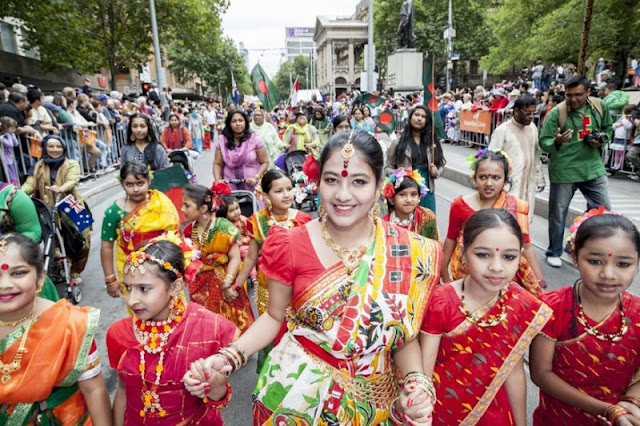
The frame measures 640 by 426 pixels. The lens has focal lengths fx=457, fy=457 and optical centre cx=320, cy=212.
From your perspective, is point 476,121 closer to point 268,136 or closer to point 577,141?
point 268,136

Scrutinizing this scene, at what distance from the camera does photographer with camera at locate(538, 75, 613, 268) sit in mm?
4871

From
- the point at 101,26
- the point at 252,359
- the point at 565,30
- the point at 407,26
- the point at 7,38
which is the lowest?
the point at 252,359

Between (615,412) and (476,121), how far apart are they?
45.7ft

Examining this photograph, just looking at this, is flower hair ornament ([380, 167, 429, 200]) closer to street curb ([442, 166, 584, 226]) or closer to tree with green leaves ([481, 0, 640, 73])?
street curb ([442, 166, 584, 226])

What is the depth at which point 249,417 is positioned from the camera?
290 cm

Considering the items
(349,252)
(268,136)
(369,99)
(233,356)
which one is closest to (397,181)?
(349,252)

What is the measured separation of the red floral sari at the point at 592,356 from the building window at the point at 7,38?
24.9 m

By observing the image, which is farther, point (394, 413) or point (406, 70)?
point (406, 70)

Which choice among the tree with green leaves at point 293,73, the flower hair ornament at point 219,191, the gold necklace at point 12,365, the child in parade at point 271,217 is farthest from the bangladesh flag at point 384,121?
the tree with green leaves at point 293,73

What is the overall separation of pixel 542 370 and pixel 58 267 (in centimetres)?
464

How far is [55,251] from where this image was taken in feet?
15.5

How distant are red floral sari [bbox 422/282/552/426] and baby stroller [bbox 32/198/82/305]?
3.47 m

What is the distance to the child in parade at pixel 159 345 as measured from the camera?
6.48 feet

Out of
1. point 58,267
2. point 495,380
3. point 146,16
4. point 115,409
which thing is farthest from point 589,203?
point 146,16
